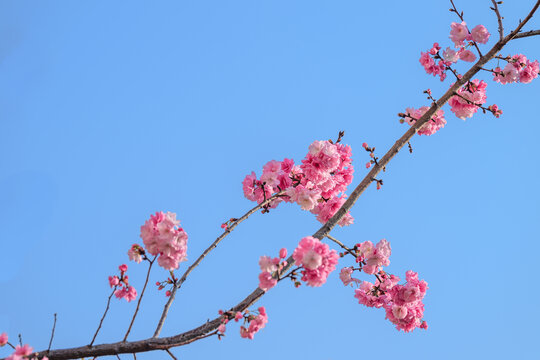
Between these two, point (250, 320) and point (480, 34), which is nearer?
point (250, 320)

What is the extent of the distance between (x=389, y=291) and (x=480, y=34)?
123 inches

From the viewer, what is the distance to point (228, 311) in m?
3.76

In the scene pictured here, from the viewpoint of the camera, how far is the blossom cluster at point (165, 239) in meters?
3.97

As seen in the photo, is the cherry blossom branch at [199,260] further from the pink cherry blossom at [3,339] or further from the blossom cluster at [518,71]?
the blossom cluster at [518,71]

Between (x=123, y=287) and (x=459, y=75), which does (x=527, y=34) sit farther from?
(x=123, y=287)

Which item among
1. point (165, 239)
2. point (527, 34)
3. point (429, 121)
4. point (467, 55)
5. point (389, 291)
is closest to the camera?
point (165, 239)

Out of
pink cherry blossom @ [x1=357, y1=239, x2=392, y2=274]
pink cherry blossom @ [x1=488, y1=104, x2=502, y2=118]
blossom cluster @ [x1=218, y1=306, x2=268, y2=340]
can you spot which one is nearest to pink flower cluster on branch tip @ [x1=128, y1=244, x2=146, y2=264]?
blossom cluster @ [x1=218, y1=306, x2=268, y2=340]

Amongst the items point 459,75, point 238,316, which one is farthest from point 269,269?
point 459,75

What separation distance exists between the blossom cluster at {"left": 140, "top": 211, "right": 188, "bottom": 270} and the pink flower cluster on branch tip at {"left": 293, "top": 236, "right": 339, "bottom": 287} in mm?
964

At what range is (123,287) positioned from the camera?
4.46 metres

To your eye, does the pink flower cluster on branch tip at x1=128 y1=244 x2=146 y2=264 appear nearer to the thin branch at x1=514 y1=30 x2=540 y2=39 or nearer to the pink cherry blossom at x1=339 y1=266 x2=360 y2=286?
the pink cherry blossom at x1=339 y1=266 x2=360 y2=286

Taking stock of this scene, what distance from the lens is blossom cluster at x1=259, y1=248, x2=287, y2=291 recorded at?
365 cm

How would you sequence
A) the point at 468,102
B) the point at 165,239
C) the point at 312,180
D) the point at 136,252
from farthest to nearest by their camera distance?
the point at 468,102 → the point at 312,180 → the point at 136,252 → the point at 165,239

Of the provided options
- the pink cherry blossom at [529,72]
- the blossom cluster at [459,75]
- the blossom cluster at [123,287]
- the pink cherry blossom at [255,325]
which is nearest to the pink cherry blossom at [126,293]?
the blossom cluster at [123,287]
